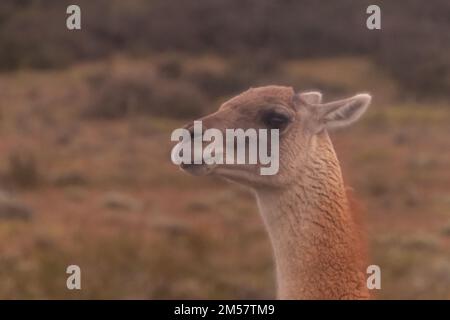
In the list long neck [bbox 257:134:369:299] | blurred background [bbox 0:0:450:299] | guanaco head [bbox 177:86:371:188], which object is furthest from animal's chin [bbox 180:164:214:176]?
blurred background [bbox 0:0:450:299]

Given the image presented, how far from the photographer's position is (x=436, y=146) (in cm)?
1995

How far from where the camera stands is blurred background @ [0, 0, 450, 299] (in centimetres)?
1129

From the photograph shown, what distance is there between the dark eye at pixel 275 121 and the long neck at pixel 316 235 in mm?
204

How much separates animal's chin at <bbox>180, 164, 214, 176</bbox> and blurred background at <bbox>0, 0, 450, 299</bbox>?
139cm

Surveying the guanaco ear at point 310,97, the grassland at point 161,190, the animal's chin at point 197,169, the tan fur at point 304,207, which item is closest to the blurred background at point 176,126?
the grassland at point 161,190

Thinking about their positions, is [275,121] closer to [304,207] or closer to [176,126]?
[304,207]

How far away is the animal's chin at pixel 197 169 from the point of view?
4.48 meters

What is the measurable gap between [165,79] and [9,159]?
10.1 meters

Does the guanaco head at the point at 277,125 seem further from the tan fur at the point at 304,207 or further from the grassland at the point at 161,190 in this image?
the grassland at the point at 161,190

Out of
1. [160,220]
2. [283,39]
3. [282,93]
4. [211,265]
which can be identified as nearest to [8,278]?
[211,265]

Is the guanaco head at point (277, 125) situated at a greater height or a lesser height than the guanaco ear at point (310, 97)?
lesser

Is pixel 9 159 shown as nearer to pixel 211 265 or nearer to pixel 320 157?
pixel 211 265

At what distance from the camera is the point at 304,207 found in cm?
466

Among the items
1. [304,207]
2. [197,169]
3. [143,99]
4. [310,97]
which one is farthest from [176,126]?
[197,169]
